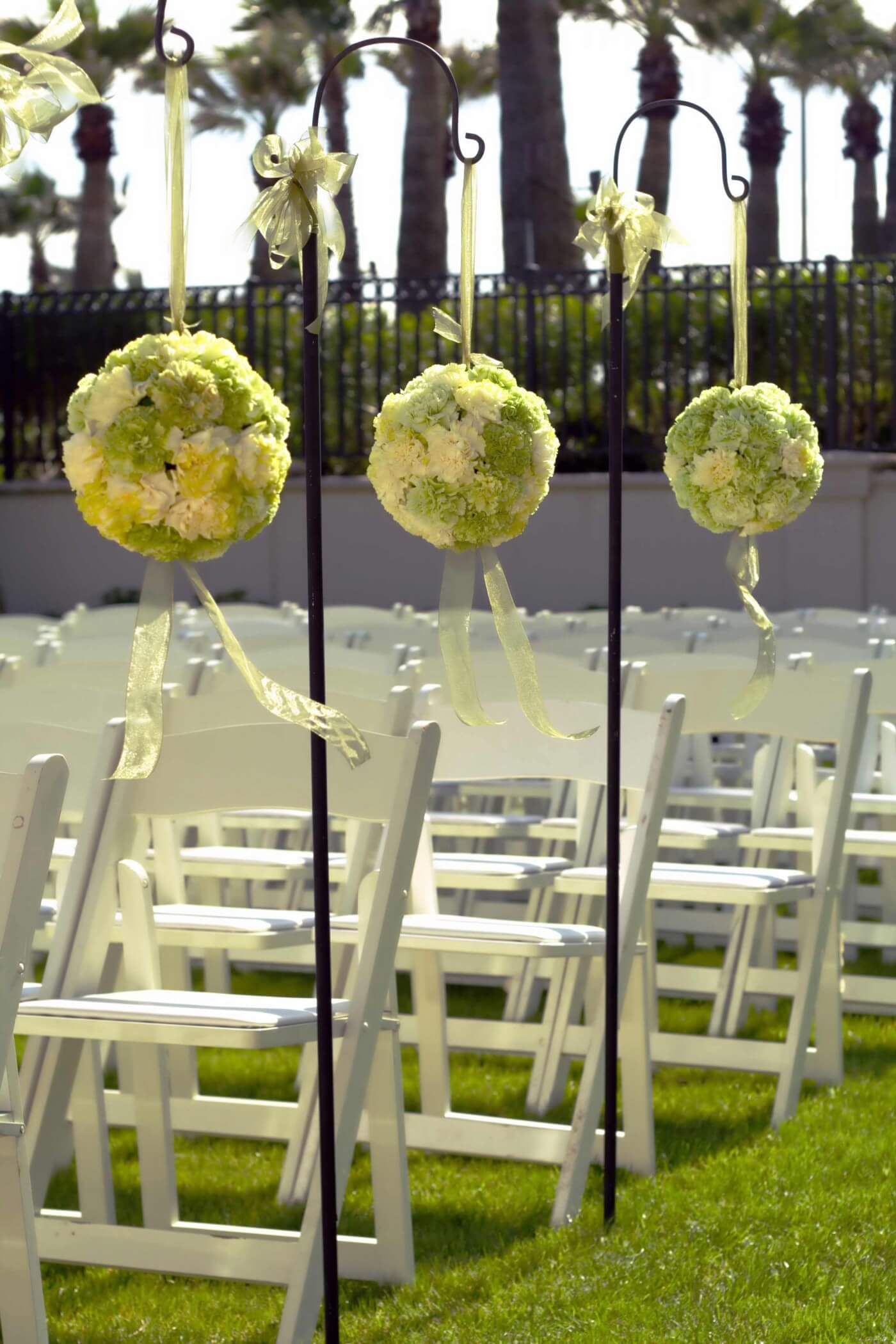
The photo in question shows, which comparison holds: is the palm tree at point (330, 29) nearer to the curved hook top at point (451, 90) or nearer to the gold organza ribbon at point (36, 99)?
the curved hook top at point (451, 90)

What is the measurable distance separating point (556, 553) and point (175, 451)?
13.2m

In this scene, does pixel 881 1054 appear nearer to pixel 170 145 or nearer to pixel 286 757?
pixel 286 757

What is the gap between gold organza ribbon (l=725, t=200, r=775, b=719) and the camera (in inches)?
141

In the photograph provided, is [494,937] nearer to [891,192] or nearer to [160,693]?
[160,693]

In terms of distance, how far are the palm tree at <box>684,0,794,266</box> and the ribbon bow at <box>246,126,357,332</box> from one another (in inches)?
1035

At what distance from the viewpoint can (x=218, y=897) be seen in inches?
200

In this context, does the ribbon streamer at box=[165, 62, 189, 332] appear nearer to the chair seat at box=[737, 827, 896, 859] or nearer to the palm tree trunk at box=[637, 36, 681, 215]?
the chair seat at box=[737, 827, 896, 859]

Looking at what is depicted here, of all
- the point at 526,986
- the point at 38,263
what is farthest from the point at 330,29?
the point at 526,986

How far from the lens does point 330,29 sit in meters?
28.5

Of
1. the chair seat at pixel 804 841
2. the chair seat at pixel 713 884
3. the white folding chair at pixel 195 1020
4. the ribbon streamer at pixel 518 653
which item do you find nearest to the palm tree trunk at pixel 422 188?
the chair seat at pixel 804 841

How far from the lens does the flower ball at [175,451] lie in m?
2.44

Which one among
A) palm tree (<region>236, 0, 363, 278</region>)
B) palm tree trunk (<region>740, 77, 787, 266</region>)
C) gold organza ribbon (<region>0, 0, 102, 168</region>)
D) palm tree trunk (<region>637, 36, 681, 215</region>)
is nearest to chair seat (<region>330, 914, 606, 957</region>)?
gold organza ribbon (<region>0, 0, 102, 168</region>)

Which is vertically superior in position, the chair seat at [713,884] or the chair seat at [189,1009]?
the chair seat at [189,1009]

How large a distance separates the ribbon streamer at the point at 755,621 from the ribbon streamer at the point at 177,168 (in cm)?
139
